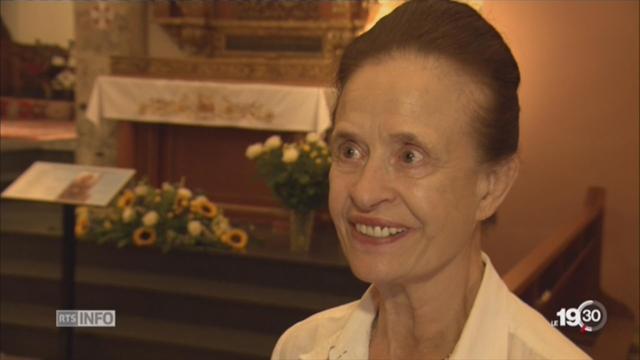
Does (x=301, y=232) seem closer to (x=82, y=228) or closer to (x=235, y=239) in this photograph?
(x=235, y=239)

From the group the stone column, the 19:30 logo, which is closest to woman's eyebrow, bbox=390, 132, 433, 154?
the 19:30 logo

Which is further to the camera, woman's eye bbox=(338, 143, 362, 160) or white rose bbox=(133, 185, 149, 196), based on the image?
white rose bbox=(133, 185, 149, 196)

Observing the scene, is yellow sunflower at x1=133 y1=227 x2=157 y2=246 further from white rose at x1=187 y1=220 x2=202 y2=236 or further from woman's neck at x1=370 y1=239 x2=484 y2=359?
woman's neck at x1=370 y1=239 x2=484 y2=359

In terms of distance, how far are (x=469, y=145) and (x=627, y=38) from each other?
7.45 ft

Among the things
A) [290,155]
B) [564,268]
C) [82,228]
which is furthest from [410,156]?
[82,228]

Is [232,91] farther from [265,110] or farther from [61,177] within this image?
[61,177]

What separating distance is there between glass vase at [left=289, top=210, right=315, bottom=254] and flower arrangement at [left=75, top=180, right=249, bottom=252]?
28cm

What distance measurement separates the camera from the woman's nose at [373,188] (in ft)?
3.11

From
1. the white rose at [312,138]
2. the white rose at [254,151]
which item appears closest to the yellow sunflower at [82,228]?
the white rose at [254,151]

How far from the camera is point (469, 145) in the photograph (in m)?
0.96

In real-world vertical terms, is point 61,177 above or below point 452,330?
below

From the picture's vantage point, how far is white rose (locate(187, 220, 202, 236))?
4.18m

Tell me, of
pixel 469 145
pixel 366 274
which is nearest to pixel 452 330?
pixel 366 274

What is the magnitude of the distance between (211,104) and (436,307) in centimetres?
428
